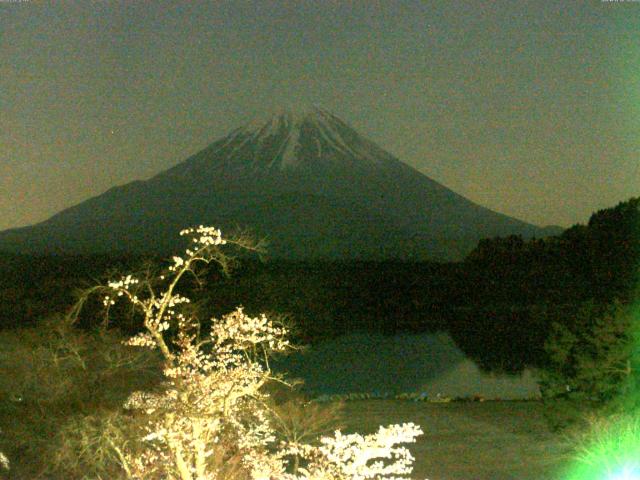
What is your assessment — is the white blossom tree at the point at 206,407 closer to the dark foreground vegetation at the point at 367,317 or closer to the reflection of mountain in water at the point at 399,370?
the dark foreground vegetation at the point at 367,317

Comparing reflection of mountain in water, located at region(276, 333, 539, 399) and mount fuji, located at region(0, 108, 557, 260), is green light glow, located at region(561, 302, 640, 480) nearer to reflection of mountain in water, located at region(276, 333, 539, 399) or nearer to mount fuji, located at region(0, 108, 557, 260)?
reflection of mountain in water, located at region(276, 333, 539, 399)

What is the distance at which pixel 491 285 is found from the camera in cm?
3856

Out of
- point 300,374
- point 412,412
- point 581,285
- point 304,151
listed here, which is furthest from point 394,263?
point 304,151

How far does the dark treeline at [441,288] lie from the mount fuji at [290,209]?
23897 millimetres

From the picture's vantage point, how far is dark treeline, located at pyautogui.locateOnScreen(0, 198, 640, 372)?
25.7 meters

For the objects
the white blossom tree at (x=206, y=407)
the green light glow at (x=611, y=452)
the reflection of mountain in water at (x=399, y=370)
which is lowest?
the reflection of mountain in water at (x=399, y=370)

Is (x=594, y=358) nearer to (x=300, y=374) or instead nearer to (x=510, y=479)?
(x=510, y=479)

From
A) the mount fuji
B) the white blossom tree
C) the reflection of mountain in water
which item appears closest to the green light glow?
the white blossom tree

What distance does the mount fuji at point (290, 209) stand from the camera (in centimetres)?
6700

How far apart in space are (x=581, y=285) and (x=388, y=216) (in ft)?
167

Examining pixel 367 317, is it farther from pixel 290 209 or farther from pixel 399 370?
pixel 290 209

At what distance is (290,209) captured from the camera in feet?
267

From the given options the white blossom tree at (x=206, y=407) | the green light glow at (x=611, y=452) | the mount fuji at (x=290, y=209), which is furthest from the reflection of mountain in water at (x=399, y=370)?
the mount fuji at (x=290, y=209)

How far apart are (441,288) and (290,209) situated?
43414 millimetres
